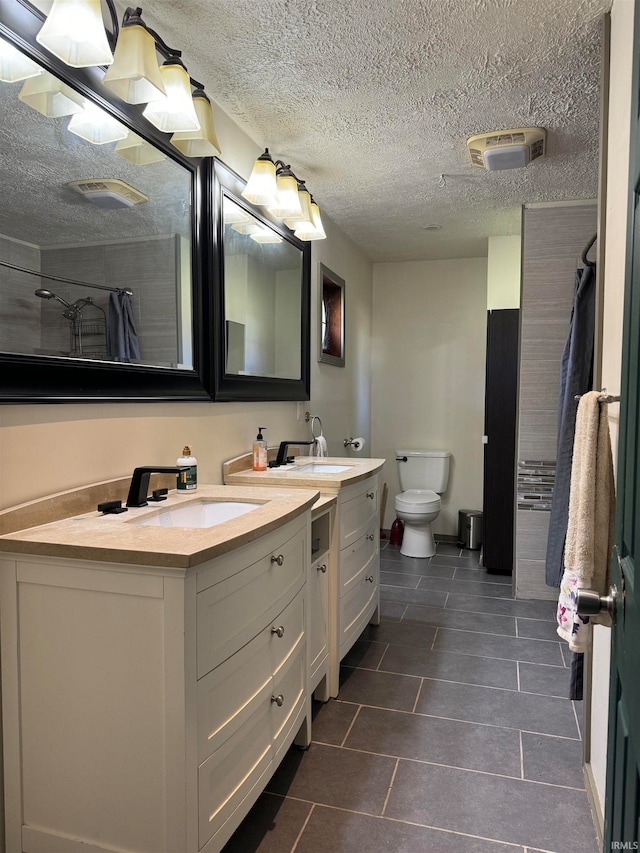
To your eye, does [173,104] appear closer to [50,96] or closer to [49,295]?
[50,96]

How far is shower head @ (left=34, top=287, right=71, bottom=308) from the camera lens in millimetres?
1394

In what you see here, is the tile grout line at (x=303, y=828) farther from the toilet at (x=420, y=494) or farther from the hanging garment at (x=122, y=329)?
the toilet at (x=420, y=494)

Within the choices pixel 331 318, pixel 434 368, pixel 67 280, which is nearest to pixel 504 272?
pixel 434 368

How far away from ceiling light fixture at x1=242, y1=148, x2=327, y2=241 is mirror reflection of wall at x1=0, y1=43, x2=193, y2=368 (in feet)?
1.16

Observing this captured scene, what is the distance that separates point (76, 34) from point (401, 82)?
1.25 m

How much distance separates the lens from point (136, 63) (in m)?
1.48

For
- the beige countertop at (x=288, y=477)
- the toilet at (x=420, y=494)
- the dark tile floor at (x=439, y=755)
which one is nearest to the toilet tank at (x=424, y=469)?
the toilet at (x=420, y=494)

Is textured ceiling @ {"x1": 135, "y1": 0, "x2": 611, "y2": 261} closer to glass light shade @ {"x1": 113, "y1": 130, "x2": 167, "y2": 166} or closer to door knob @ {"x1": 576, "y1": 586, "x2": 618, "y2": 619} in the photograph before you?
glass light shade @ {"x1": 113, "y1": 130, "x2": 167, "y2": 166}

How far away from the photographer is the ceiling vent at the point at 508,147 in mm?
2518

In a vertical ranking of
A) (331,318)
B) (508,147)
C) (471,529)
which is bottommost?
(471,529)

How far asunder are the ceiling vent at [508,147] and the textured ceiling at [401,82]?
0.15 ft

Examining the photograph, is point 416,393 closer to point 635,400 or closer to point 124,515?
point 124,515

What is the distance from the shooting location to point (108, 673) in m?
1.19

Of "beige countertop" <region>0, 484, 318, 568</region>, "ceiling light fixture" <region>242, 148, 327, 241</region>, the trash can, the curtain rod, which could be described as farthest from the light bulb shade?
the trash can
